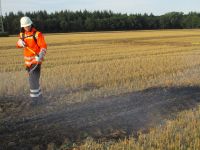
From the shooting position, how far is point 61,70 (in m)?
14.0

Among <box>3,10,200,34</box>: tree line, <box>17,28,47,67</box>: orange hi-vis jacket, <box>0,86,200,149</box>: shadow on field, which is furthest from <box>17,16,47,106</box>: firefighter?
<box>3,10,200,34</box>: tree line

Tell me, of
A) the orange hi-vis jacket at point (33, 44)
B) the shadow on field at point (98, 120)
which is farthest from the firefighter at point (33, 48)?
the shadow on field at point (98, 120)

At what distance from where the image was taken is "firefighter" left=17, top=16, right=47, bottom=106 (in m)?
8.52

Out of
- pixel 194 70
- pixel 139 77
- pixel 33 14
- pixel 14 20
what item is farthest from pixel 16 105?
pixel 33 14

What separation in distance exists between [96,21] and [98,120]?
2730 inches

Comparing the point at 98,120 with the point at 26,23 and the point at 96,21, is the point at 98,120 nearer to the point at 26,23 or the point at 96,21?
the point at 26,23

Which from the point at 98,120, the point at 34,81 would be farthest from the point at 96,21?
the point at 98,120

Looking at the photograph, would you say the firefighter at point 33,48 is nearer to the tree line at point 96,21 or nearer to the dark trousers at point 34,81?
the dark trousers at point 34,81

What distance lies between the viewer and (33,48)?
873 centimetres

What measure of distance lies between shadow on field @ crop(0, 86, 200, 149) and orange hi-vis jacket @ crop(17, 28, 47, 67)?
4.92ft

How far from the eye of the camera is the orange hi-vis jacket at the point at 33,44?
28.0ft

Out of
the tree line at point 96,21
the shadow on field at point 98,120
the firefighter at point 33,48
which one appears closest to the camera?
the shadow on field at point 98,120

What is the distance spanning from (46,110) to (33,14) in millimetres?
76848

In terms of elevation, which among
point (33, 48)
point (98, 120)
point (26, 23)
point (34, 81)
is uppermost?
point (26, 23)
